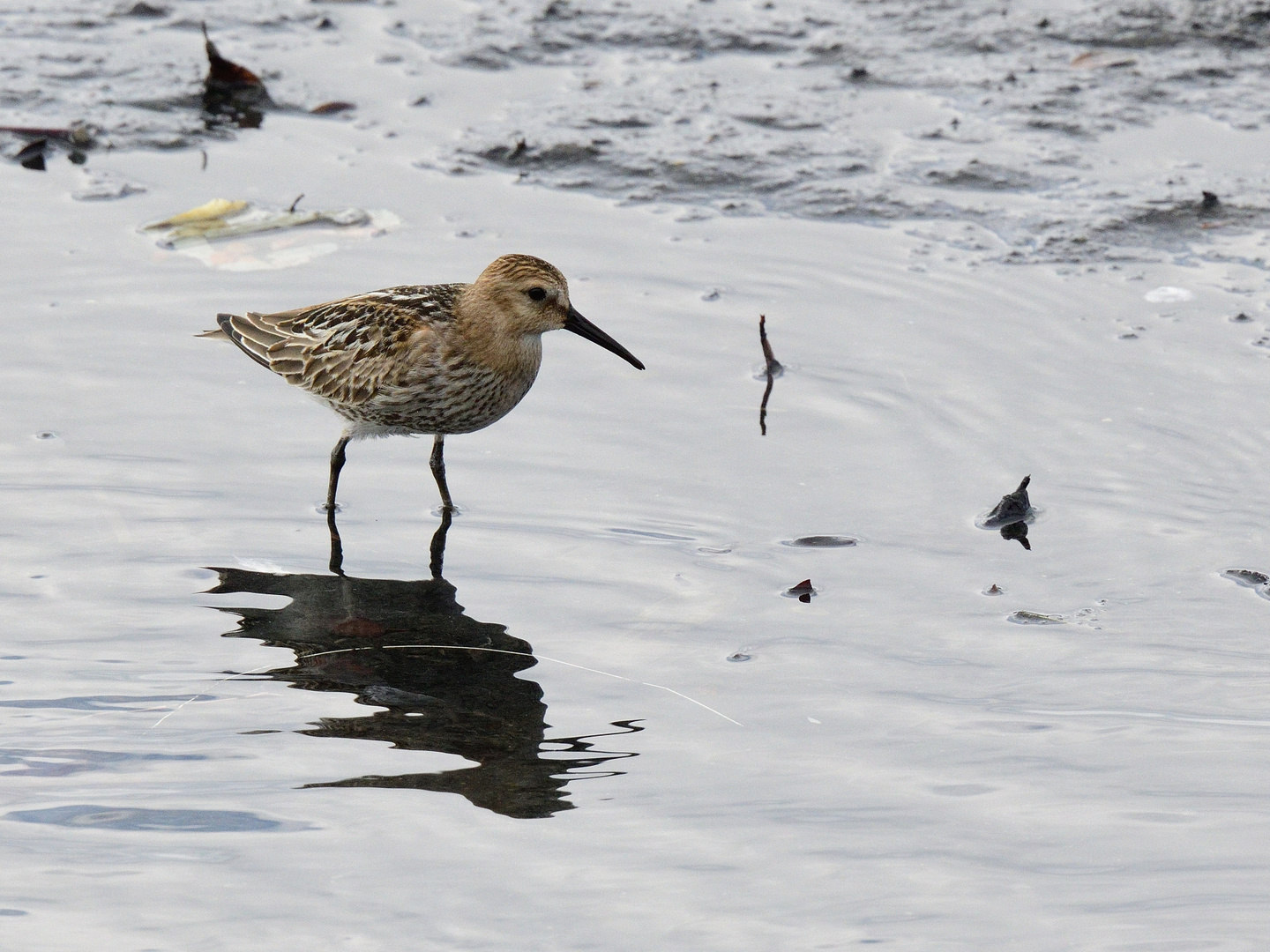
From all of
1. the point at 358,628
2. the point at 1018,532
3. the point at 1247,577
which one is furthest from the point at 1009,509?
the point at 358,628

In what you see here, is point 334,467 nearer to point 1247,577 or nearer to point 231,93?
point 1247,577

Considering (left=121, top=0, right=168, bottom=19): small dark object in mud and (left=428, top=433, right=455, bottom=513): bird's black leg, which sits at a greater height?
(left=121, top=0, right=168, bottom=19): small dark object in mud

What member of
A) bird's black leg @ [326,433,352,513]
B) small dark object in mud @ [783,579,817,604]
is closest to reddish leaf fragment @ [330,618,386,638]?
bird's black leg @ [326,433,352,513]

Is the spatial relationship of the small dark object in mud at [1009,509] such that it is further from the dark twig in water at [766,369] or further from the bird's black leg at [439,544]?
the bird's black leg at [439,544]

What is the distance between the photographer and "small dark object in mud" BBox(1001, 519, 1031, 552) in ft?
20.9

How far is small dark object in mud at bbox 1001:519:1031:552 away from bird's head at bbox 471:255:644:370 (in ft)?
6.56

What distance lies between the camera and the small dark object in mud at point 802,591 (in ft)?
19.5

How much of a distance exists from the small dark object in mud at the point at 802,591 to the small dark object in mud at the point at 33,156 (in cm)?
604

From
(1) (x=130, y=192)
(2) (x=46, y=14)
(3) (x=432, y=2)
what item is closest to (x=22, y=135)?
(1) (x=130, y=192)

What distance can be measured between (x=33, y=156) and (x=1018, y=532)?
658 centimetres

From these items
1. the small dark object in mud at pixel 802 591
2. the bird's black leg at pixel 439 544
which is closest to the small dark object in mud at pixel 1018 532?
the small dark object in mud at pixel 802 591

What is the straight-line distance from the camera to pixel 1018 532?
254 inches

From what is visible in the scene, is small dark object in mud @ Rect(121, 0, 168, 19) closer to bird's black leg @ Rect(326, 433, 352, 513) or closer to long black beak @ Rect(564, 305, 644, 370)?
bird's black leg @ Rect(326, 433, 352, 513)

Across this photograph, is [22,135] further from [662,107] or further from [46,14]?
[662,107]
